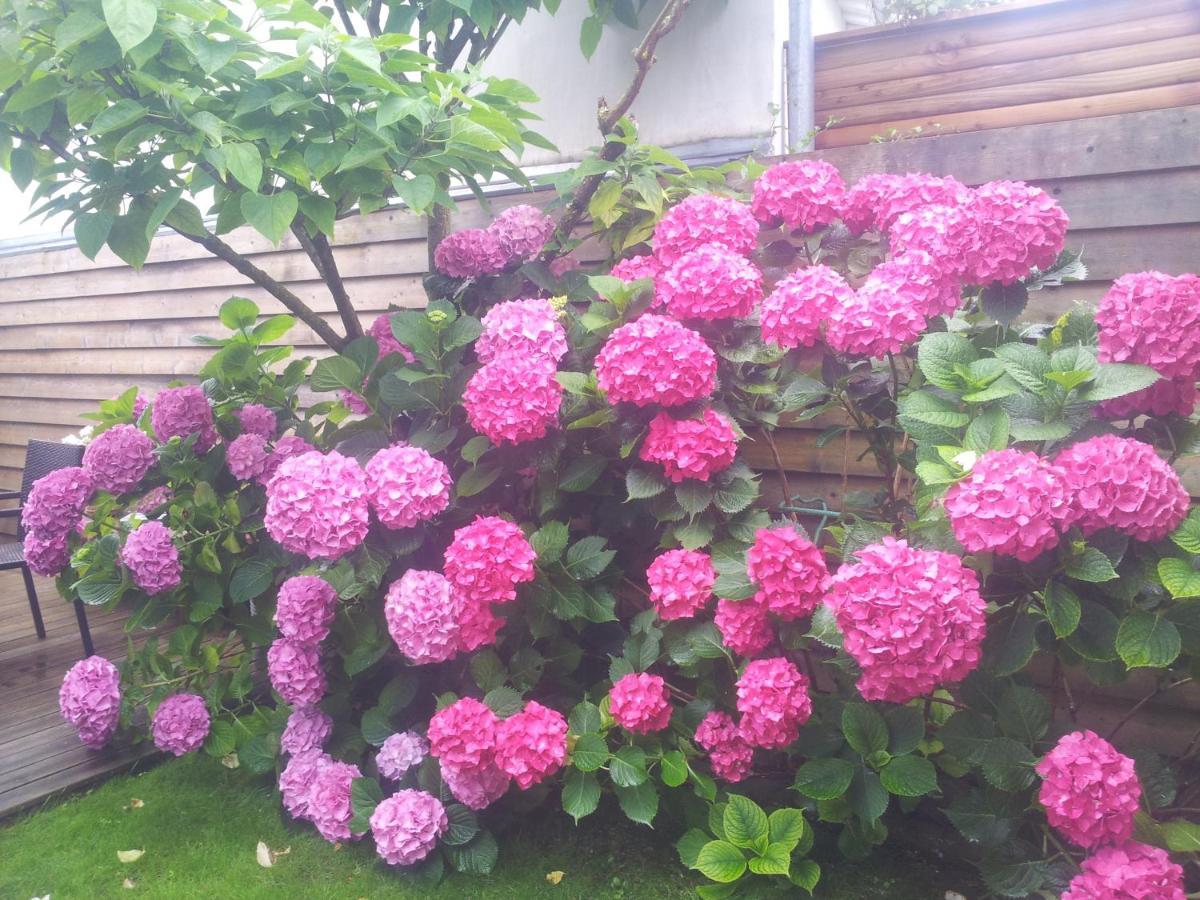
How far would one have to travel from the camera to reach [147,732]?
7.57 feet

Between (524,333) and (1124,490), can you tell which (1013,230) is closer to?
(1124,490)

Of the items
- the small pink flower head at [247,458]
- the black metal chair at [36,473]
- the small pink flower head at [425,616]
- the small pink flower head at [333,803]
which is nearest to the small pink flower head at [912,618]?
the small pink flower head at [425,616]

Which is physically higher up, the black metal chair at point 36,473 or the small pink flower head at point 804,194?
the small pink flower head at point 804,194

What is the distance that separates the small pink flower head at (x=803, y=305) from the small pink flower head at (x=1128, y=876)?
949mm

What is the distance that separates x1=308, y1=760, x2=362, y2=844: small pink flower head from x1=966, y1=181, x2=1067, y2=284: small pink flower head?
1.65 m

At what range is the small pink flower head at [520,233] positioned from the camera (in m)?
2.13

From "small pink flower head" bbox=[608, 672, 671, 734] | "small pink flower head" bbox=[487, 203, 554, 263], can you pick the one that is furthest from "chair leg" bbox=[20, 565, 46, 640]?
"small pink flower head" bbox=[608, 672, 671, 734]

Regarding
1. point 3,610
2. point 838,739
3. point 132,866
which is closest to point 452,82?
point 838,739

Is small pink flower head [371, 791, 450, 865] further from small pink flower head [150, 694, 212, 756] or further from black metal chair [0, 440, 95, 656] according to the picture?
black metal chair [0, 440, 95, 656]

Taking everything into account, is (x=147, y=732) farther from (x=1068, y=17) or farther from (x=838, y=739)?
(x=1068, y=17)

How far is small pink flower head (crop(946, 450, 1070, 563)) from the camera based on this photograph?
113cm

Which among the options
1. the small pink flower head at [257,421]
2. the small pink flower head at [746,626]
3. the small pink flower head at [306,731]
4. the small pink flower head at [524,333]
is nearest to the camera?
the small pink flower head at [746,626]

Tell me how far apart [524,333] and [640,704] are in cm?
83

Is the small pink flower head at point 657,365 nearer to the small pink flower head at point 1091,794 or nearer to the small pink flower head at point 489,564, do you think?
the small pink flower head at point 489,564
